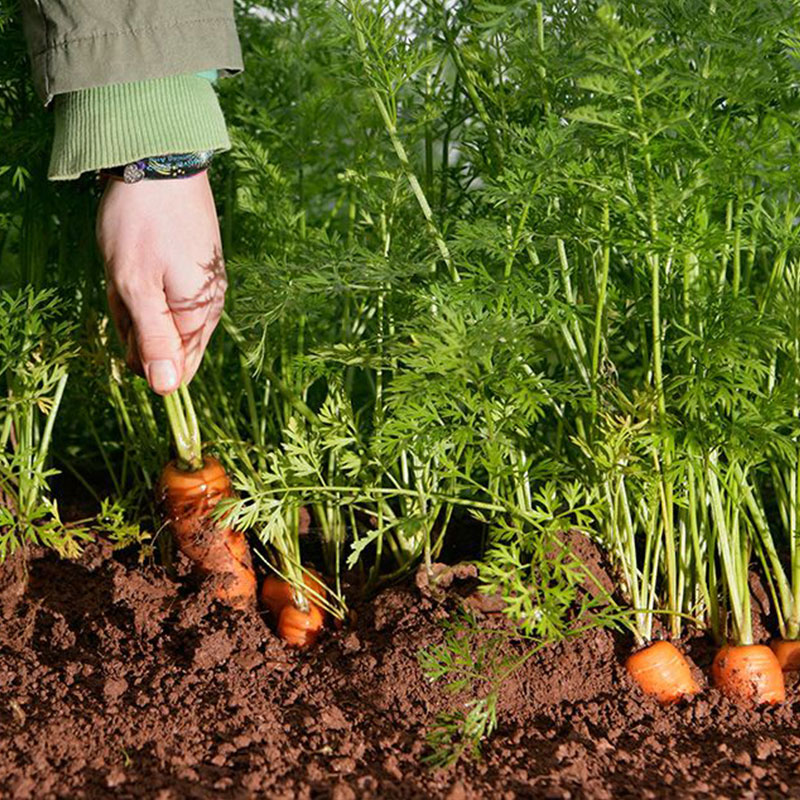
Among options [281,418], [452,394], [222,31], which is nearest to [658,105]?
[452,394]

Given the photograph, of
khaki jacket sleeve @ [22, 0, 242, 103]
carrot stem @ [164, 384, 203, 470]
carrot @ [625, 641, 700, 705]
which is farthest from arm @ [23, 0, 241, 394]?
carrot @ [625, 641, 700, 705]

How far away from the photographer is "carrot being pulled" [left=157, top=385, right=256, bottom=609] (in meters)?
1.63

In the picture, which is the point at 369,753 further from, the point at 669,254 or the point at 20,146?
the point at 20,146

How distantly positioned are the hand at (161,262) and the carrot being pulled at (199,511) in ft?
0.72

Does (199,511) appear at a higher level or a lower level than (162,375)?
lower

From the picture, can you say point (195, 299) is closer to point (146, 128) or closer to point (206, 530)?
point (146, 128)

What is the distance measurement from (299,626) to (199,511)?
22cm

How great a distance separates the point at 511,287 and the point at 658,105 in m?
0.26

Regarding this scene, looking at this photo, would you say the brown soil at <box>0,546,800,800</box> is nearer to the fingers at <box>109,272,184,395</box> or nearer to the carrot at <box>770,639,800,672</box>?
the carrot at <box>770,639,800,672</box>

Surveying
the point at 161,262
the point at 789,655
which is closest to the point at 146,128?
the point at 161,262

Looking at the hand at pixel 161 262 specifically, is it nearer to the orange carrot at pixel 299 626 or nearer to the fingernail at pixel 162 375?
the fingernail at pixel 162 375

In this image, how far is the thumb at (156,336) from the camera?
4.48ft

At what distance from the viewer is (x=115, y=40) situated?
4.25ft

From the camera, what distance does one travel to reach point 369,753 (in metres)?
1.27
